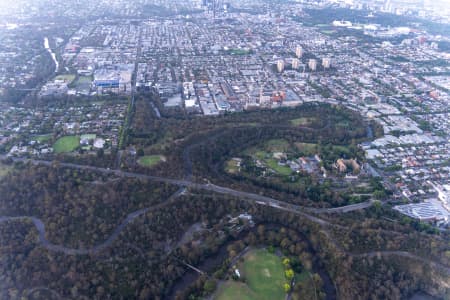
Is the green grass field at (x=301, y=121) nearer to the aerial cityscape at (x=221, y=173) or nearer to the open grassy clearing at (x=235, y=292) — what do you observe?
the aerial cityscape at (x=221, y=173)

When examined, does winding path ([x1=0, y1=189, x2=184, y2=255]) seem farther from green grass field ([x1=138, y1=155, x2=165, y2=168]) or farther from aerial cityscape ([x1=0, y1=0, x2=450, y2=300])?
green grass field ([x1=138, y1=155, x2=165, y2=168])

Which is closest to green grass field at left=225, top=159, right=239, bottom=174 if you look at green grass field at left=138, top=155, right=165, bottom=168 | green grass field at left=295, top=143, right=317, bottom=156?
green grass field at left=138, top=155, right=165, bottom=168

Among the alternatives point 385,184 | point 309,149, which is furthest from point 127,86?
point 385,184

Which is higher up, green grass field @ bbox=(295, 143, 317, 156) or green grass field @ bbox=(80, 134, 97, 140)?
green grass field @ bbox=(80, 134, 97, 140)

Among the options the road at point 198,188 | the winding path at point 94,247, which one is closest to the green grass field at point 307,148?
the road at point 198,188

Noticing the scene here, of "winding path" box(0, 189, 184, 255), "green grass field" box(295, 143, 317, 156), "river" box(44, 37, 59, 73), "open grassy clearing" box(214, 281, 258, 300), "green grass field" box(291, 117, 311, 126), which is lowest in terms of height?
"open grassy clearing" box(214, 281, 258, 300)

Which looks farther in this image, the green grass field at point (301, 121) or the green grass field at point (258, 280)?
the green grass field at point (301, 121)

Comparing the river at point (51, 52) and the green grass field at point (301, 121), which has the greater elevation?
the river at point (51, 52)
